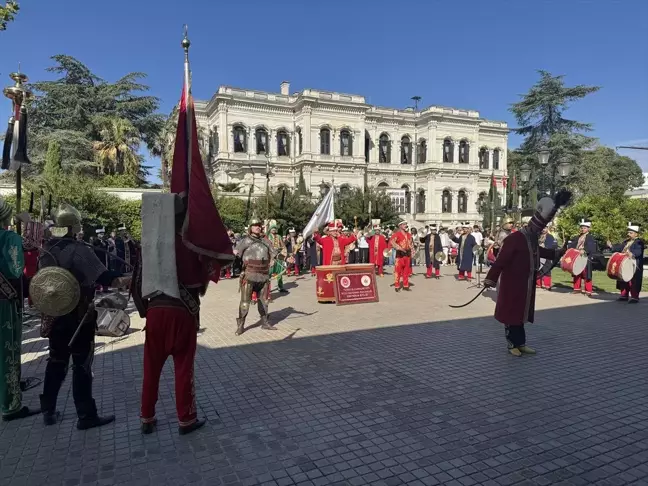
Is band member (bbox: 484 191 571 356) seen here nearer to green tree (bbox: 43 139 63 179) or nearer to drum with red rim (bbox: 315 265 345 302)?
drum with red rim (bbox: 315 265 345 302)

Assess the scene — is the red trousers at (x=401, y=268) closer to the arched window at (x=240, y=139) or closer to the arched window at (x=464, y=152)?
the arched window at (x=240, y=139)

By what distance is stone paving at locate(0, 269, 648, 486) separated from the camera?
10.9 feet

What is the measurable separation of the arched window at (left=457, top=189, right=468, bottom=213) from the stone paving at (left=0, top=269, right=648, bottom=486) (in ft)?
160

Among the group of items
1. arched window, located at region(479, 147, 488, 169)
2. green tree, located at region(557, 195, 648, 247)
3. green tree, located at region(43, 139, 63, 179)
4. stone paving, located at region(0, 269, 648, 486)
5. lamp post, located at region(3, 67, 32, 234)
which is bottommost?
stone paving, located at region(0, 269, 648, 486)

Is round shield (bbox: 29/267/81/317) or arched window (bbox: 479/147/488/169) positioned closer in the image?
round shield (bbox: 29/267/81/317)

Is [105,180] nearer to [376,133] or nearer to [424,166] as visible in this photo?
[376,133]

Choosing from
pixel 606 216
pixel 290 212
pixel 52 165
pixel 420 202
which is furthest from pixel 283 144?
pixel 606 216

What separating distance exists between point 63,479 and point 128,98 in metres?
40.4

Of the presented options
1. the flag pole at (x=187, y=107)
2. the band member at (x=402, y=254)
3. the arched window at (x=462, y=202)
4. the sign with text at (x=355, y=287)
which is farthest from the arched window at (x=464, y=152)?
the flag pole at (x=187, y=107)

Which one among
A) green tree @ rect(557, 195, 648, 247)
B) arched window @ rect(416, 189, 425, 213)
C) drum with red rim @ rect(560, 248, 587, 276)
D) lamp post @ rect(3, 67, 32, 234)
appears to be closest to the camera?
lamp post @ rect(3, 67, 32, 234)

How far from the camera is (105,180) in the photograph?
28797 millimetres

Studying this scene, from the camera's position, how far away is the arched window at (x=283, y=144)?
157 ft

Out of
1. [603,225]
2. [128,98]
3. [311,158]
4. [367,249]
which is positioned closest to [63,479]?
[367,249]

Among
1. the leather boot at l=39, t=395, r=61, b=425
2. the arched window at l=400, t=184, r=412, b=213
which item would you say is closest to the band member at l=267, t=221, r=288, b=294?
the leather boot at l=39, t=395, r=61, b=425
